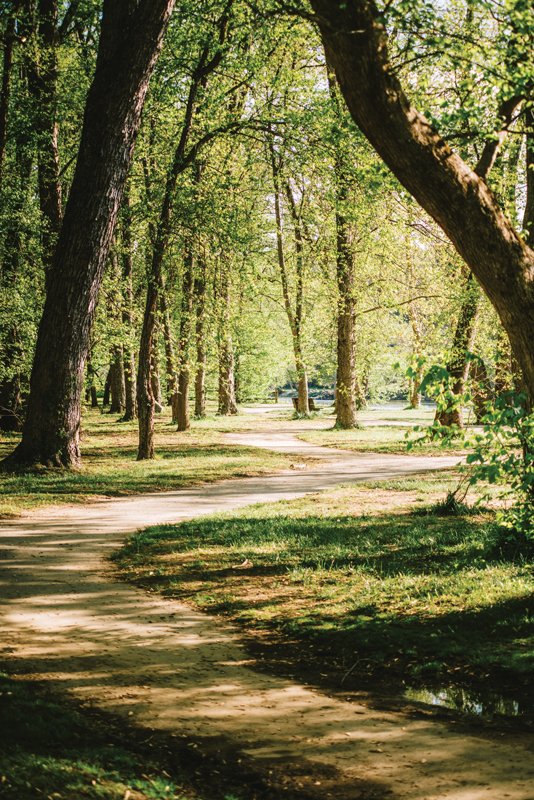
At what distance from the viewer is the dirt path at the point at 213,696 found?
143 inches

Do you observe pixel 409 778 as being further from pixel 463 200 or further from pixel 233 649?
pixel 463 200

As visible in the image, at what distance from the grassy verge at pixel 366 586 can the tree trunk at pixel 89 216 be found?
4968 millimetres

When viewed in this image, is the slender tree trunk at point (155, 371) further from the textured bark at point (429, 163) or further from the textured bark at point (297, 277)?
the textured bark at point (429, 163)

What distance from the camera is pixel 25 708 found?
3807mm

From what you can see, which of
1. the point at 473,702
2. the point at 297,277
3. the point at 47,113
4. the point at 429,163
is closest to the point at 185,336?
the point at 47,113

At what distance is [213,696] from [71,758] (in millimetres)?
1465

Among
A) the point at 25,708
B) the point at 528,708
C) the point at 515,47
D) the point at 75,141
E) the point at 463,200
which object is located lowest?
the point at 528,708

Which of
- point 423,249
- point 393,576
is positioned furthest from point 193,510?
point 423,249

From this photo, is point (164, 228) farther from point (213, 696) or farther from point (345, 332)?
point (213, 696)

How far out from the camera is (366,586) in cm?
718

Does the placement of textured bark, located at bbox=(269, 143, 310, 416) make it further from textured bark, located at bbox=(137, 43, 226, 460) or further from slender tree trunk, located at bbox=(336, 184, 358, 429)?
textured bark, located at bbox=(137, 43, 226, 460)

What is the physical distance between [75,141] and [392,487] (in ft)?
46.8

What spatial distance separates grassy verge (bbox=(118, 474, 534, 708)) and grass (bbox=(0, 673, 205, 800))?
6.59 feet

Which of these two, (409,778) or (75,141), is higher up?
(75,141)
